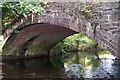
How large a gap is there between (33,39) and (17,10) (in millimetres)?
3616

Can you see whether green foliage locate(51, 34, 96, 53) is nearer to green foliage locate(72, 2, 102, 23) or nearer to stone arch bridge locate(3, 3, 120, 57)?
stone arch bridge locate(3, 3, 120, 57)

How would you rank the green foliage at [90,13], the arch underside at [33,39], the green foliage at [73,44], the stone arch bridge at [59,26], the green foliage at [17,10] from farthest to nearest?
the green foliage at [73,44] → the arch underside at [33,39] → the green foliage at [17,10] → the green foliage at [90,13] → the stone arch bridge at [59,26]

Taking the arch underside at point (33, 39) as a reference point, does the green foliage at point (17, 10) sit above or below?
above

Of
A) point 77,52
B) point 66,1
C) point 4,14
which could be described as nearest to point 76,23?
point 66,1

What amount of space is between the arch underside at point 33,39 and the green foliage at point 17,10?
0.56 meters

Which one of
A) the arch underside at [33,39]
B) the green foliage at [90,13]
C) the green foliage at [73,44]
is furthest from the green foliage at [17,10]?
the green foliage at [73,44]

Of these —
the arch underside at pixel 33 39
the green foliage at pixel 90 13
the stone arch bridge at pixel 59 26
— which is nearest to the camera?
the stone arch bridge at pixel 59 26

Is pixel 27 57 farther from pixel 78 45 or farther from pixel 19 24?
pixel 78 45

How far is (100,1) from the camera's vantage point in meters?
7.11

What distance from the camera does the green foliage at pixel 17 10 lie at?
8602mm

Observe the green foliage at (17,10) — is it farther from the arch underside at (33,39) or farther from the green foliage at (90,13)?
the green foliage at (90,13)

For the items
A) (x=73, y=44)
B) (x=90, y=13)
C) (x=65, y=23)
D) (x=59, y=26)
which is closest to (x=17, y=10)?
(x=59, y=26)

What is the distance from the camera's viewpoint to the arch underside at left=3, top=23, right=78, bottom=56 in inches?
412

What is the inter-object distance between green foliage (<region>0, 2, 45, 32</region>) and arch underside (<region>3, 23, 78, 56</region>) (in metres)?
0.56
